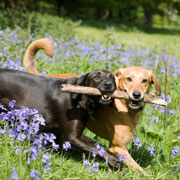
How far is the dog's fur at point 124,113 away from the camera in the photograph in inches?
151

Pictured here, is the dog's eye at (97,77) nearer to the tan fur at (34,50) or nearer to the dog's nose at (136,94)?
the dog's nose at (136,94)

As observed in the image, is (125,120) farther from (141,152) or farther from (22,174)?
(22,174)

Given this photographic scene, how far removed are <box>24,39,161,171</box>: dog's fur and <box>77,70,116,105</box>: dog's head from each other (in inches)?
8.6

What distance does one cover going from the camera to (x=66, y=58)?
691cm

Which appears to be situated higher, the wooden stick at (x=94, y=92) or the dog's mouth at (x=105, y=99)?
the wooden stick at (x=94, y=92)

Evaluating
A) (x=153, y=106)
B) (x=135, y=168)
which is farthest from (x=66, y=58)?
(x=135, y=168)

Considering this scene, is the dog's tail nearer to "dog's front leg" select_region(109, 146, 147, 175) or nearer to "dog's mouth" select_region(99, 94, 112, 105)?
"dog's mouth" select_region(99, 94, 112, 105)

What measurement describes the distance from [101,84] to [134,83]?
0.46 m

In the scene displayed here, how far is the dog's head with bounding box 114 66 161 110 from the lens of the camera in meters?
3.73

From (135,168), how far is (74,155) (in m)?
0.94

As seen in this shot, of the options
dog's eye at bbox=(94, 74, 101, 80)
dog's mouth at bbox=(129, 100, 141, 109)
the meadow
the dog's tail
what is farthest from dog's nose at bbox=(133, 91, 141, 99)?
the dog's tail

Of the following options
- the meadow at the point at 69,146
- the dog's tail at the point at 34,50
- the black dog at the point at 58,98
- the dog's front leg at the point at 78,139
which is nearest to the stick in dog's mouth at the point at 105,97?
the black dog at the point at 58,98

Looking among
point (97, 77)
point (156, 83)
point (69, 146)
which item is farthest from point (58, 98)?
point (156, 83)

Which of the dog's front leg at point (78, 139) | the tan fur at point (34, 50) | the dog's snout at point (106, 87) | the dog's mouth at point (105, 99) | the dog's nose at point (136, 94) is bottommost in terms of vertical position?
the dog's front leg at point (78, 139)
